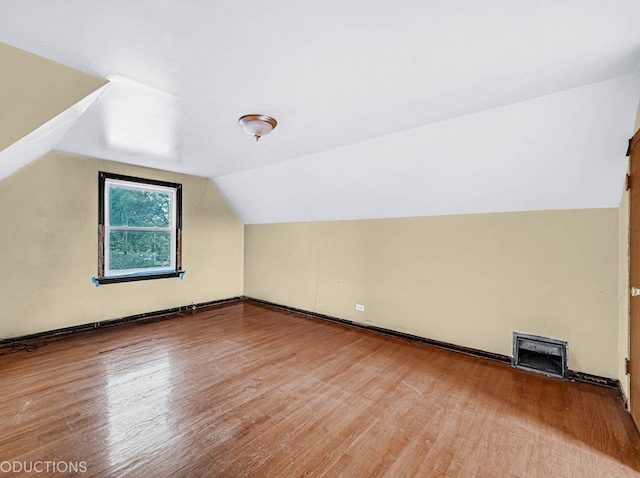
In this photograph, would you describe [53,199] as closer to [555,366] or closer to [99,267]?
[99,267]

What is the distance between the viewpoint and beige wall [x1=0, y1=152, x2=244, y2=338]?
3277 millimetres

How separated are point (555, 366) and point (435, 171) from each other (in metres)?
2.14

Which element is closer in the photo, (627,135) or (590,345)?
(627,135)

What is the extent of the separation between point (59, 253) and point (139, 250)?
94 centimetres

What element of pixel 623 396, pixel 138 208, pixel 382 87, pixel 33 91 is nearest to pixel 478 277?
pixel 623 396

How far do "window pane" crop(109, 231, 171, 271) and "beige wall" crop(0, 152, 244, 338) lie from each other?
0.25 meters

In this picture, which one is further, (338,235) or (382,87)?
(338,235)

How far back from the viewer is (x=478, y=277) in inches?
122

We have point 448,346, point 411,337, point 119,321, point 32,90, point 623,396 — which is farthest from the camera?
point 119,321

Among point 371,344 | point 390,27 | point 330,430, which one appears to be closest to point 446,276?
point 371,344

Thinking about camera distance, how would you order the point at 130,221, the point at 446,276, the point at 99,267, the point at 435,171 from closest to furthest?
the point at 435,171
the point at 446,276
the point at 99,267
the point at 130,221

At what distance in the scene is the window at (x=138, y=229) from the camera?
13.0ft

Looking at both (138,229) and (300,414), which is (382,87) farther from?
(138,229)

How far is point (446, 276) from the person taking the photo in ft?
10.8
